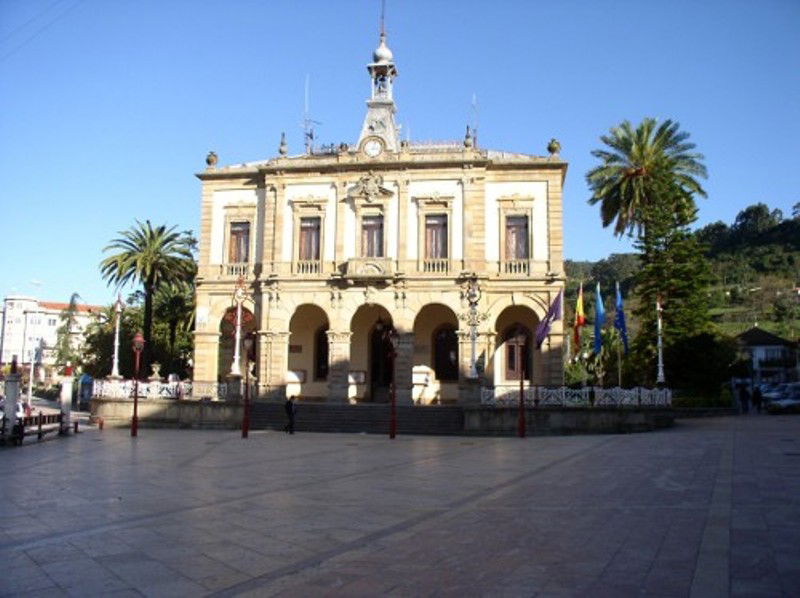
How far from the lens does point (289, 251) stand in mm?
34281

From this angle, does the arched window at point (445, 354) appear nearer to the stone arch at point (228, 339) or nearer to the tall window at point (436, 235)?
the tall window at point (436, 235)

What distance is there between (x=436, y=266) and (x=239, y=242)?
10160mm

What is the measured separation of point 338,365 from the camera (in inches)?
1280

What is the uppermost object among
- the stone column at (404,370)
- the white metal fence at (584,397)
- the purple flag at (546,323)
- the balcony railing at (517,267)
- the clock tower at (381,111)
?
the clock tower at (381,111)

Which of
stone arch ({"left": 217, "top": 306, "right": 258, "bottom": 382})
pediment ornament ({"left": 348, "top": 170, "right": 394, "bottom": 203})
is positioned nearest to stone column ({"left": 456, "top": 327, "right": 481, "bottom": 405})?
pediment ornament ({"left": 348, "top": 170, "right": 394, "bottom": 203})

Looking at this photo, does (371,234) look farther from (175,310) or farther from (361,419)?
(175,310)

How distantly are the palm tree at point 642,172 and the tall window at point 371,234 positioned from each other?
14179 mm

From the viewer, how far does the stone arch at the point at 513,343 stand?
33438mm

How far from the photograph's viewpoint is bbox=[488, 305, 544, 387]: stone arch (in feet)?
110

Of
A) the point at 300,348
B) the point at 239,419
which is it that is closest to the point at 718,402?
the point at 300,348

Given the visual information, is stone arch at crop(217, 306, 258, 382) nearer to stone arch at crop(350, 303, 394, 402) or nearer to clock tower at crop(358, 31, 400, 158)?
stone arch at crop(350, 303, 394, 402)

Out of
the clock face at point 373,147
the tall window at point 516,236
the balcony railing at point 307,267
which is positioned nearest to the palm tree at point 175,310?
the balcony railing at point 307,267

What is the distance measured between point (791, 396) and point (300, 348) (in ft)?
96.7

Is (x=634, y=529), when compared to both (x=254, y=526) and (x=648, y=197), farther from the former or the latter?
(x=648, y=197)
